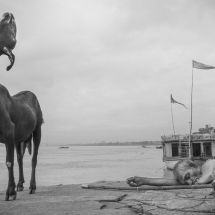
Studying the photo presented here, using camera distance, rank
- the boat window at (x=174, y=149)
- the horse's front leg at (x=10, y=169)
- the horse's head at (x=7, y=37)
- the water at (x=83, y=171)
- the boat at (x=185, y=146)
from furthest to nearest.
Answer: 1. the boat window at (x=174, y=149)
2. the boat at (x=185, y=146)
3. the water at (x=83, y=171)
4. the horse's front leg at (x=10, y=169)
5. the horse's head at (x=7, y=37)

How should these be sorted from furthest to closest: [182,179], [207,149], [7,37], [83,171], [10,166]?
[207,149] → [83,171] → [182,179] → [10,166] → [7,37]

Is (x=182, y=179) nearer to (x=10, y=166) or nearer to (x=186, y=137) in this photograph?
(x=10, y=166)

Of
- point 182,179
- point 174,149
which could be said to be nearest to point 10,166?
point 182,179

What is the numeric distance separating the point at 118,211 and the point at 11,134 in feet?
9.00

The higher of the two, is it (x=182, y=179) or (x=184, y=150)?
(x=182, y=179)

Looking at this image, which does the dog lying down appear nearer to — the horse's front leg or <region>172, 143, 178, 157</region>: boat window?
the horse's front leg

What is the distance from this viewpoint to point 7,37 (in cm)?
391

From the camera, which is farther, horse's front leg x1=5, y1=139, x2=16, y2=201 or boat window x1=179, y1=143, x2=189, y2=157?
boat window x1=179, y1=143, x2=189, y2=157

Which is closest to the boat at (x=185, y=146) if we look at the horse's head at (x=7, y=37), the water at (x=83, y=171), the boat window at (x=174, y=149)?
the boat window at (x=174, y=149)

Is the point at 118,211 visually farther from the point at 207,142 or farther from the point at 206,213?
the point at 207,142

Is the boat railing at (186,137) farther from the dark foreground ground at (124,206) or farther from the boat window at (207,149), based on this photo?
the dark foreground ground at (124,206)

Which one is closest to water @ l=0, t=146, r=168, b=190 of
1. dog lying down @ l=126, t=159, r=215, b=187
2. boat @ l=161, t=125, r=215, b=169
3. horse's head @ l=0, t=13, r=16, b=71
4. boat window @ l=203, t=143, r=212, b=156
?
boat @ l=161, t=125, r=215, b=169

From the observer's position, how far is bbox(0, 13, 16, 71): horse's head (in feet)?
12.6

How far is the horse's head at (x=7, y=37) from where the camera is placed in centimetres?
383
